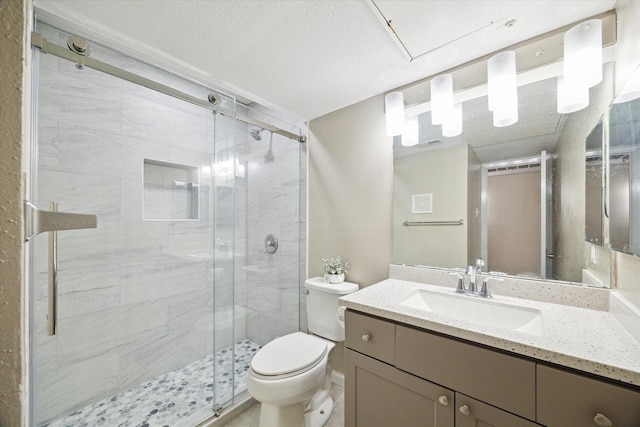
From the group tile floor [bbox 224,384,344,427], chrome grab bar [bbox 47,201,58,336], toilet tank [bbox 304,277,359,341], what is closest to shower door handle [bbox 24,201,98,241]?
chrome grab bar [bbox 47,201,58,336]

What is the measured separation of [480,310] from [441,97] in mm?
1155

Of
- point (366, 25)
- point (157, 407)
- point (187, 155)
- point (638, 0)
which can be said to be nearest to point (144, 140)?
point (187, 155)

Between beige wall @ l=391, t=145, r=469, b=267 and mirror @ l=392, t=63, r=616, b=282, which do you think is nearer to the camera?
mirror @ l=392, t=63, r=616, b=282

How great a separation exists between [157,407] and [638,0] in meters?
3.12

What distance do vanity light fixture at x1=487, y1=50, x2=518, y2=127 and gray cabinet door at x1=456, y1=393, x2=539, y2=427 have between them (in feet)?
4.17

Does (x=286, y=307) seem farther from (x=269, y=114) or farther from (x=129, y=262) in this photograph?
(x=269, y=114)

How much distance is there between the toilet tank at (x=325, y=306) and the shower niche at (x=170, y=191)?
50.4 inches

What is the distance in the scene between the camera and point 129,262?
74.2 inches

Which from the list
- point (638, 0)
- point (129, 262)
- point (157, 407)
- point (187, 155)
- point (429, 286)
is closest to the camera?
point (638, 0)

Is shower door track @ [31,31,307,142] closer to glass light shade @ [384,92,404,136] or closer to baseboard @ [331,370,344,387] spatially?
glass light shade @ [384,92,404,136]

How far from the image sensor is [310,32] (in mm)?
1241

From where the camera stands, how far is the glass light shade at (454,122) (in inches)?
57.6

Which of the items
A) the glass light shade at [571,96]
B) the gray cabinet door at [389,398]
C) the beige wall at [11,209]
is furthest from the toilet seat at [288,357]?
the glass light shade at [571,96]

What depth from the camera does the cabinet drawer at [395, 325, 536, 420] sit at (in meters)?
0.81
